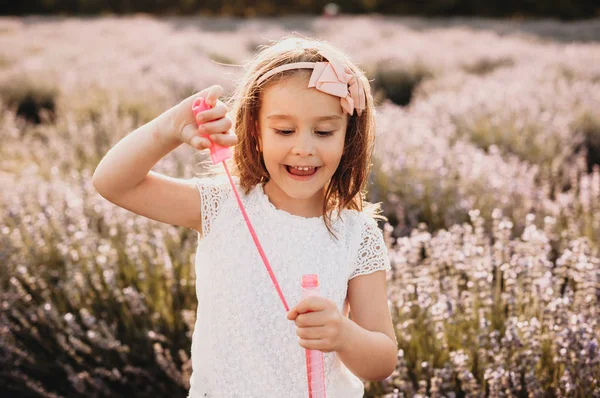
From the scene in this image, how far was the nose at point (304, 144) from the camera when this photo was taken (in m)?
1.46

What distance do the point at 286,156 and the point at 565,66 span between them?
716 cm

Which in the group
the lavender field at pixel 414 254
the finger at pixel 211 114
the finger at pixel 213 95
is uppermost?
the finger at pixel 213 95

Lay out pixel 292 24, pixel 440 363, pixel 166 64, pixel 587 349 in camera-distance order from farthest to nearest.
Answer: pixel 292 24, pixel 166 64, pixel 440 363, pixel 587 349

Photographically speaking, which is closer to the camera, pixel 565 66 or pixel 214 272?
pixel 214 272

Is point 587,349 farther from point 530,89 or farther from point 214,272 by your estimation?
point 530,89

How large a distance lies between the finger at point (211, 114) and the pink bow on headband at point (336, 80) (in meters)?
0.20

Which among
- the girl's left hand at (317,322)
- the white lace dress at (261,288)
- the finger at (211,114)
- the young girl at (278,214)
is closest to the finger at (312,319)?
the girl's left hand at (317,322)

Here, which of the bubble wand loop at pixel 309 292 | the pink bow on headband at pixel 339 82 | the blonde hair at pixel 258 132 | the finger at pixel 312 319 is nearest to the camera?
the bubble wand loop at pixel 309 292

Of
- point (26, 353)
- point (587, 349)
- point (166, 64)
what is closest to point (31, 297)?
point (26, 353)

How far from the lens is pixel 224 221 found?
1.64 meters

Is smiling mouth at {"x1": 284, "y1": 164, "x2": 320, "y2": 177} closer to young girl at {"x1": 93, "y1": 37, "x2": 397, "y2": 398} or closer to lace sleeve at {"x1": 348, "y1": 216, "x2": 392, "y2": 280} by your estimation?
young girl at {"x1": 93, "y1": 37, "x2": 397, "y2": 398}

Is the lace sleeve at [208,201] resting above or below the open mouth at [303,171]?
below

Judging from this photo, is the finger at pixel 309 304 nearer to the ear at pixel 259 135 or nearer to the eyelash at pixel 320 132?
the eyelash at pixel 320 132

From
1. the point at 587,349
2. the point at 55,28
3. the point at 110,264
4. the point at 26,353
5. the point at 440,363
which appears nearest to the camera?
the point at 587,349
